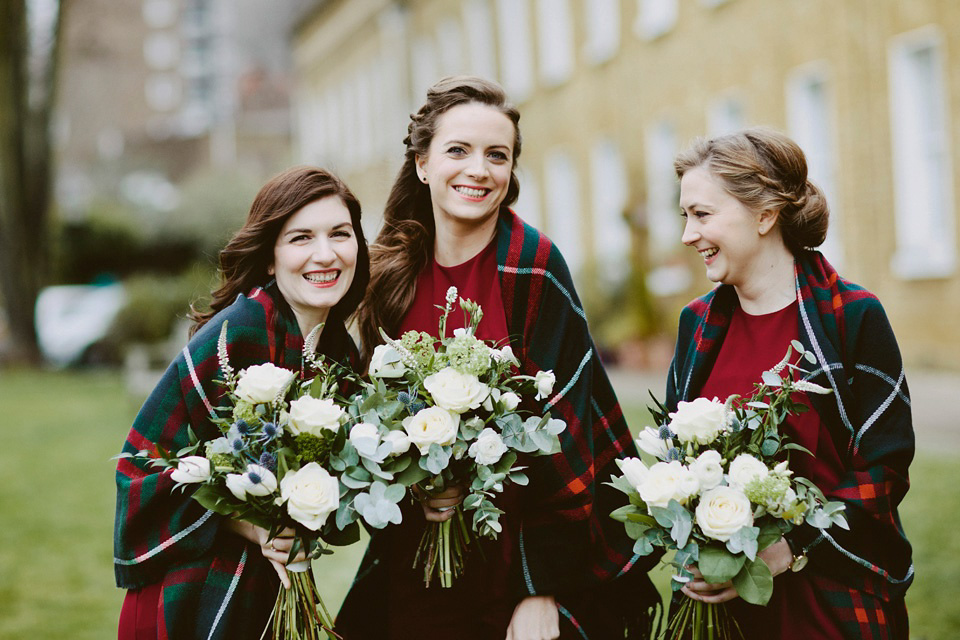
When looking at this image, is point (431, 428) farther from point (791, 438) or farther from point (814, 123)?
point (814, 123)

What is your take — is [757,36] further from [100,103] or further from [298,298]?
[100,103]

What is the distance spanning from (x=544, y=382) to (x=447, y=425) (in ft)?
1.07

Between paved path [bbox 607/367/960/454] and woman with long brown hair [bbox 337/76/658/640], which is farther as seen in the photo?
paved path [bbox 607/367/960/454]

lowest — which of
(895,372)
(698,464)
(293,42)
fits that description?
(698,464)

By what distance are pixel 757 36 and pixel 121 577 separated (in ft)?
46.1

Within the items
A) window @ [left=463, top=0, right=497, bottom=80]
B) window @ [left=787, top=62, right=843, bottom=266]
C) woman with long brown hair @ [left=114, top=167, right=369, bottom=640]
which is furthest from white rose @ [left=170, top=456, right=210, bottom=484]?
window @ [left=463, top=0, right=497, bottom=80]

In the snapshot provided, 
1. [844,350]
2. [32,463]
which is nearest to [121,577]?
[844,350]

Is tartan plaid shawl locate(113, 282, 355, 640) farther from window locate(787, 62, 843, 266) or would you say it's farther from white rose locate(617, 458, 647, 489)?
window locate(787, 62, 843, 266)

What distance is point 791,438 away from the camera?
3.16m

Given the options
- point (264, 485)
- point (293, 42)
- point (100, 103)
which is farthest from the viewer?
point (100, 103)

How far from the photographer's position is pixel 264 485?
2.90 m

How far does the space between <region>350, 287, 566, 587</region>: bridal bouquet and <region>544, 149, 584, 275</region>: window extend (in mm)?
19617

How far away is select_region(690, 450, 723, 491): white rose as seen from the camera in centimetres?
294

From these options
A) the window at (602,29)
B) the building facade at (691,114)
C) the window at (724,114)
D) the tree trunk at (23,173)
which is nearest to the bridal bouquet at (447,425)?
the building facade at (691,114)
